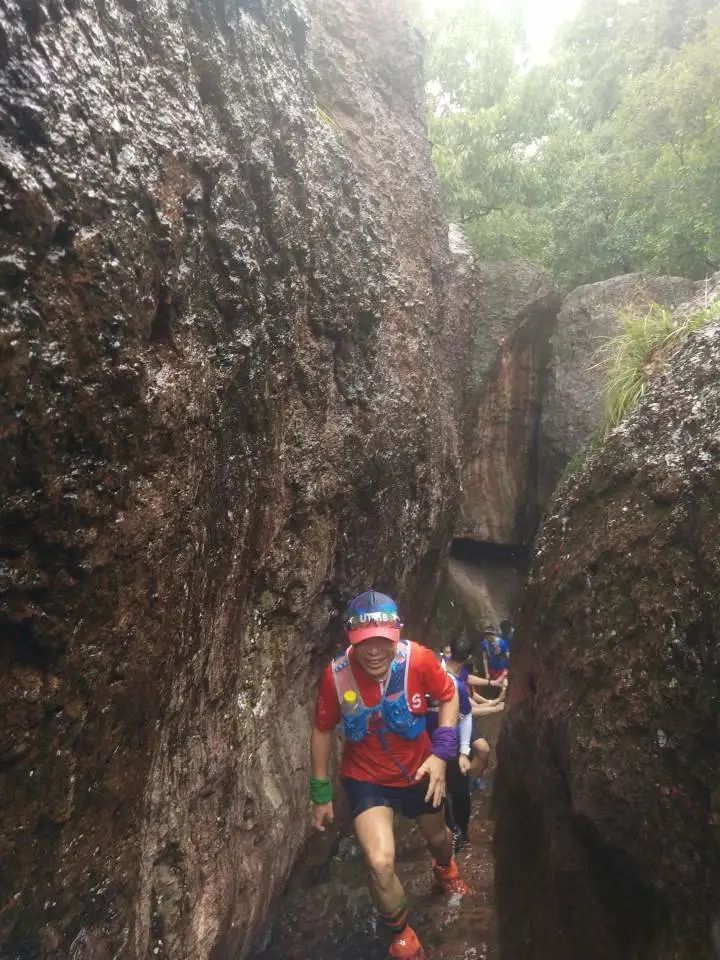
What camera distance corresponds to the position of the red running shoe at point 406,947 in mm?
4980

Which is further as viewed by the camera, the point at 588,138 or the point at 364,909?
the point at 588,138

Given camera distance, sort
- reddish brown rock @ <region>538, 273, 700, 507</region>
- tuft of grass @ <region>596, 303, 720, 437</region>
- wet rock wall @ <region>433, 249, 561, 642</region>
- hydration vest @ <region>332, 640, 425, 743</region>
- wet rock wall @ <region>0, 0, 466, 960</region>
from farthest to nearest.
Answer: wet rock wall @ <region>433, 249, 561, 642</region> < reddish brown rock @ <region>538, 273, 700, 507</region> < tuft of grass @ <region>596, 303, 720, 437</region> < hydration vest @ <region>332, 640, 425, 743</region> < wet rock wall @ <region>0, 0, 466, 960</region>

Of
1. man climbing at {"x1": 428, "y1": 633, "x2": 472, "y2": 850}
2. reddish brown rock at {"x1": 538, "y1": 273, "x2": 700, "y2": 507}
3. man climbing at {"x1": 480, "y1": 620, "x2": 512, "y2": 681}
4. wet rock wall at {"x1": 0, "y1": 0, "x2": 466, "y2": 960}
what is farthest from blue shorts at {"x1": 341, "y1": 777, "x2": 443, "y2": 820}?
reddish brown rock at {"x1": 538, "y1": 273, "x2": 700, "y2": 507}

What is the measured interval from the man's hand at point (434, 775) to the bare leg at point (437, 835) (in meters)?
0.74

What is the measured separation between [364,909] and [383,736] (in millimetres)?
2440

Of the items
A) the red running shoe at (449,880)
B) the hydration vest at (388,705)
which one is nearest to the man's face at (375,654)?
the hydration vest at (388,705)

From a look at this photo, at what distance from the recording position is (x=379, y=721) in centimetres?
517

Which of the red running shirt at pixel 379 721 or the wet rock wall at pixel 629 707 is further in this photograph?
the red running shirt at pixel 379 721

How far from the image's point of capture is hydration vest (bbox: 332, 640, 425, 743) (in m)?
5.12

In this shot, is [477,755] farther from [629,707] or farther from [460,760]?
[629,707]

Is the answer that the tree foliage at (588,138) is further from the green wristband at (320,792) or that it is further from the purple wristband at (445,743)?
the green wristband at (320,792)

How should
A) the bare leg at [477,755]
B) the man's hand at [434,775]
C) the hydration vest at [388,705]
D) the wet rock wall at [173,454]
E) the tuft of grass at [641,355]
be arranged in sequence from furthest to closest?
the bare leg at [477,755]
the tuft of grass at [641,355]
the hydration vest at [388,705]
the man's hand at [434,775]
the wet rock wall at [173,454]

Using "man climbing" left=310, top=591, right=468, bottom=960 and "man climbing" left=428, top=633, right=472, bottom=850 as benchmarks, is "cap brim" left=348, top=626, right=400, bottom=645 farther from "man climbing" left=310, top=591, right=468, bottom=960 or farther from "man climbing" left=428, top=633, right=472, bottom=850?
"man climbing" left=428, top=633, right=472, bottom=850

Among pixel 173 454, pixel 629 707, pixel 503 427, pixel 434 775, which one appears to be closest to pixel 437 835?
pixel 434 775
